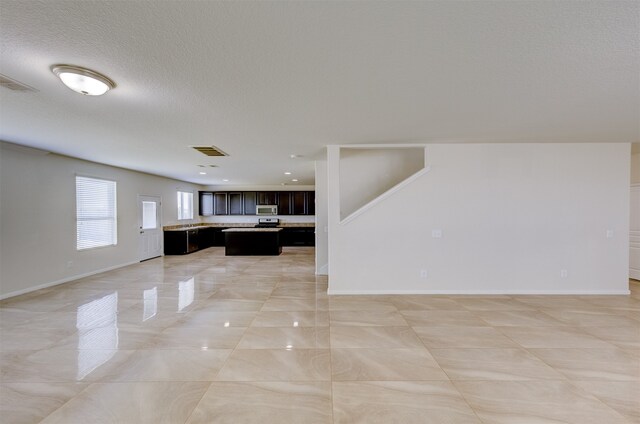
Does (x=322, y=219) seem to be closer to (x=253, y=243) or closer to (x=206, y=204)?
(x=253, y=243)

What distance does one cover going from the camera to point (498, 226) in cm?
436

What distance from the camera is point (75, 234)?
5.29m

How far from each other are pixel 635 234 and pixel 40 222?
36.2 feet

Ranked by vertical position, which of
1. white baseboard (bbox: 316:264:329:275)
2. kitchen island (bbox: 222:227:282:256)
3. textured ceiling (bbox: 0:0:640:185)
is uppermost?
textured ceiling (bbox: 0:0:640:185)

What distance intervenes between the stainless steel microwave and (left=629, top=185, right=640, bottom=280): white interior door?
31.0 ft

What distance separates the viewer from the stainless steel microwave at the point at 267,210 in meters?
10.5

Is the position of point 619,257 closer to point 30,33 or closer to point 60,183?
point 30,33

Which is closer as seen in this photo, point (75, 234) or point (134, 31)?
point (134, 31)

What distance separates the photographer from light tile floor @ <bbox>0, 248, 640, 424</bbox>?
1858 millimetres

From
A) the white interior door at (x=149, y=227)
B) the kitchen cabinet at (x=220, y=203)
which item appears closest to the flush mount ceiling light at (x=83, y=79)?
the white interior door at (x=149, y=227)

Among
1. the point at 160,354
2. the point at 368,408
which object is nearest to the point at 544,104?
the point at 368,408

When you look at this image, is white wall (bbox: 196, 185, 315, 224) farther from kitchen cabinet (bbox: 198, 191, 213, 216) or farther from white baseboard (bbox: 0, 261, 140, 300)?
white baseboard (bbox: 0, 261, 140, 300)

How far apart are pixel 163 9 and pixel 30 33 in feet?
2.82

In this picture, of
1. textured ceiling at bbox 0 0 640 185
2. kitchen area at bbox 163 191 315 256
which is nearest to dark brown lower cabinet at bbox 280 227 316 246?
kitchen area at bbox 163 191 315 256
